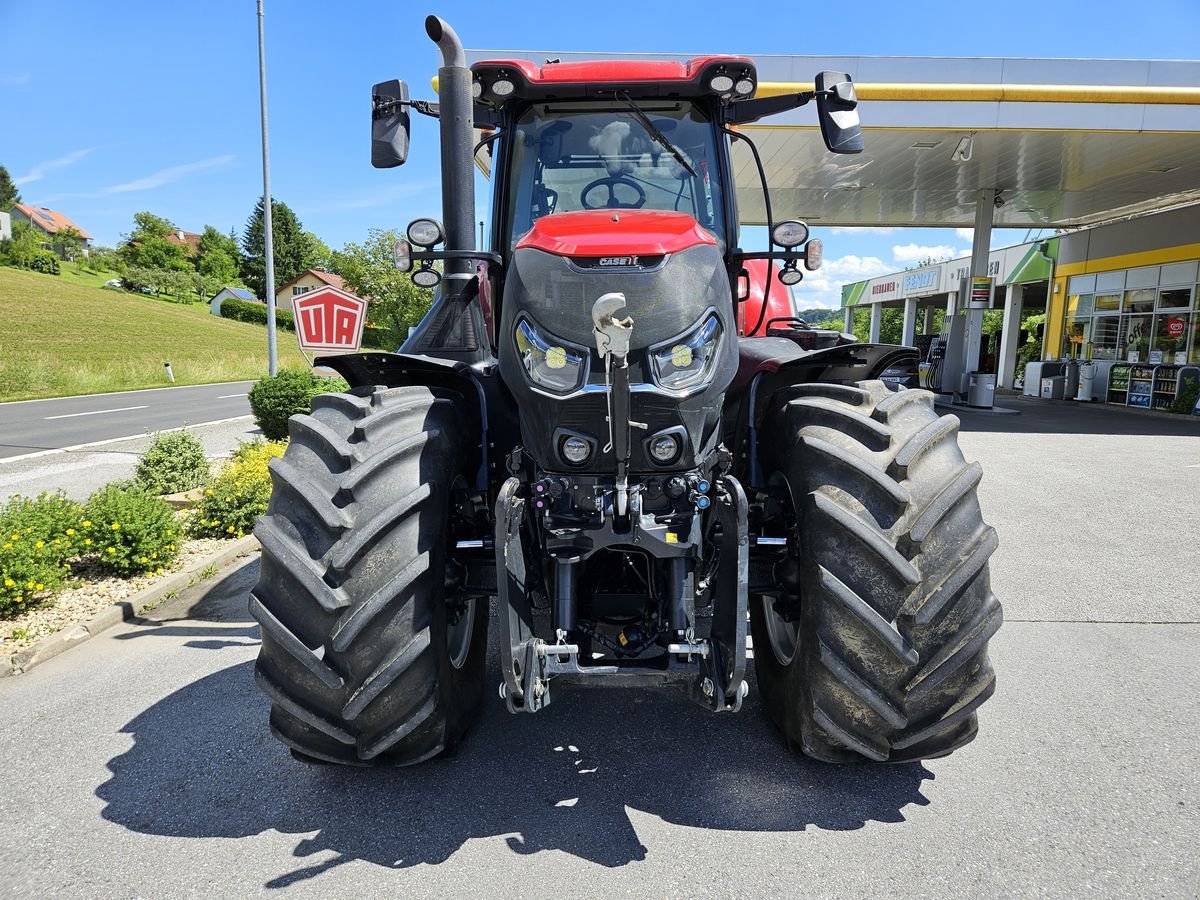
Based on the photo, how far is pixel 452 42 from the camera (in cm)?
327

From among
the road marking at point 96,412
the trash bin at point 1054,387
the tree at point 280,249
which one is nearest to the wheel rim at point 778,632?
the road marking at point 96,412

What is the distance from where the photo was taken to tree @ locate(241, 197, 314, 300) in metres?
89.2

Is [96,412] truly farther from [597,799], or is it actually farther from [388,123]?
[597,799]

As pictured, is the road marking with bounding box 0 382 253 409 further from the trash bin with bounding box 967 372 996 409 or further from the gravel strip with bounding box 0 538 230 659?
the trash bin with bounding box 967 372 996 409

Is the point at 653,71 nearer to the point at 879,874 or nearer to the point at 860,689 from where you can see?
the point at 860,689

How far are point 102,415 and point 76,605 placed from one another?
1376 centimetres

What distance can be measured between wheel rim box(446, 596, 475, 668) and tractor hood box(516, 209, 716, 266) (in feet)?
4.74

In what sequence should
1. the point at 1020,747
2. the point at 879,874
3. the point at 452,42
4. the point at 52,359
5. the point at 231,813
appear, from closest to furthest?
the point at 879,874, the point at 231,813, the point at 1020,747, the point at 452,42, the point at 52,359

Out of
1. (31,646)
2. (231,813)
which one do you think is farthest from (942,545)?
(31,646)

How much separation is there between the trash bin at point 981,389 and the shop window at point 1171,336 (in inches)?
200

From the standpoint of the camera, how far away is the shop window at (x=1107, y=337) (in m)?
20.7

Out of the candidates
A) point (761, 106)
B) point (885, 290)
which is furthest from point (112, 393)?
point (885, 290)

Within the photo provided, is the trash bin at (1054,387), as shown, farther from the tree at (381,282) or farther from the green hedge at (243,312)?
the green hedge at (243,312)

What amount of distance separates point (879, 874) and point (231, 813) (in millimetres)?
2175
